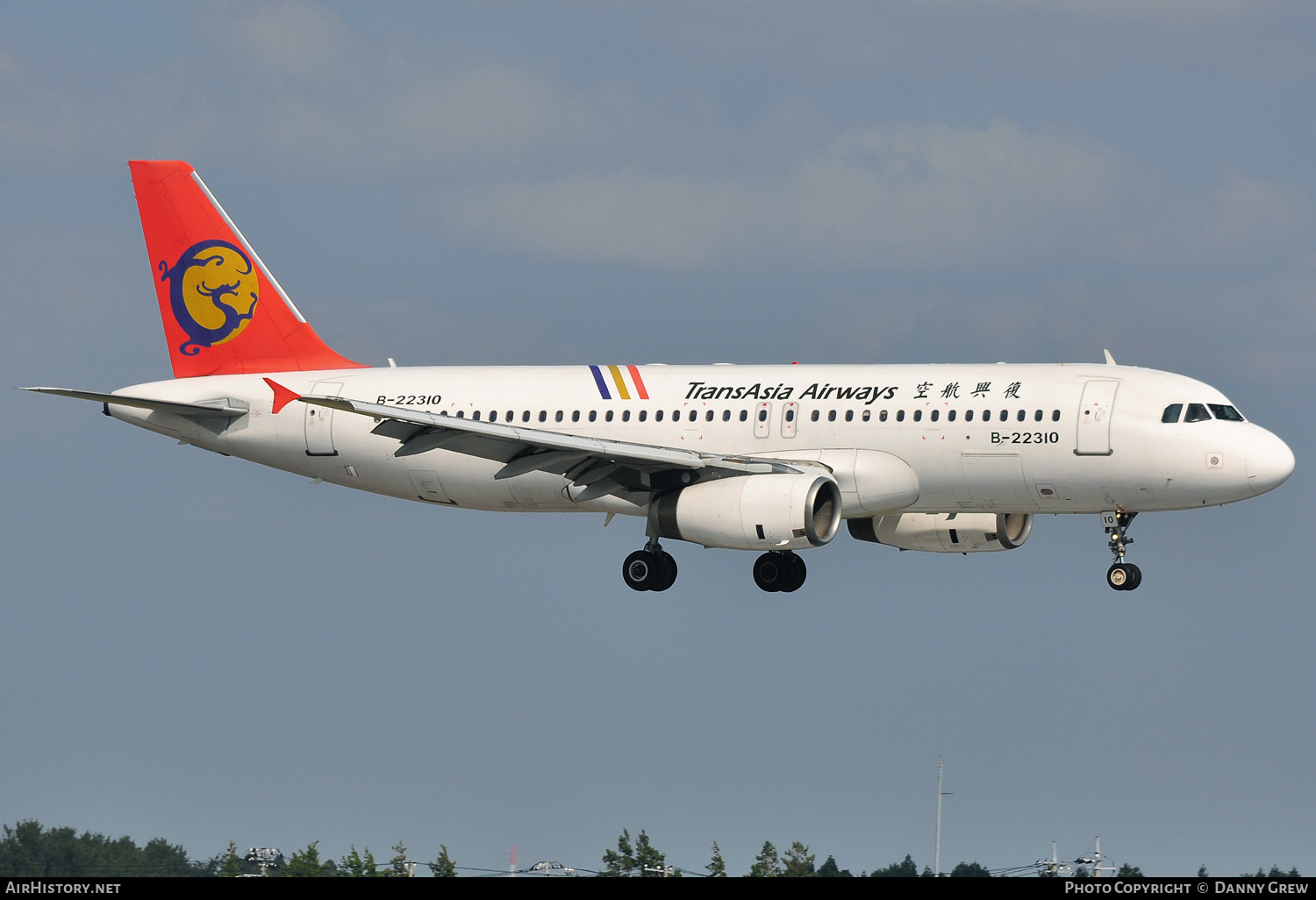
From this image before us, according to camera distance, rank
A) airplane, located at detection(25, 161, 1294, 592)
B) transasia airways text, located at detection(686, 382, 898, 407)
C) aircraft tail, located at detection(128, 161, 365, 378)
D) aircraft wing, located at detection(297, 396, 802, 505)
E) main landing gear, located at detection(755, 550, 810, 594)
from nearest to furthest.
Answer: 1. airplane, located at detection(25, 161, 1294, 592)
2. aircraft wing, located at detection(297, 396, 802, 505)
3. transasia airways text, located at detection(686, 382, 898, 407)
4. main landing gear, located at detection(755, 550, 810, 594)
5. aircraft tail, located at detection(128, 161, 365, 378)

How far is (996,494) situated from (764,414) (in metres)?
6.38

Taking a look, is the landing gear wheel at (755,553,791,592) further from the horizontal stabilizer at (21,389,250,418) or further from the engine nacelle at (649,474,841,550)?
the horizontal stabilizer at (21,389,250,418)

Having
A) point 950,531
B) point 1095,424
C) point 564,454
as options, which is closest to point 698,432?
point 564,454

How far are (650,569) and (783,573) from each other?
419 cm

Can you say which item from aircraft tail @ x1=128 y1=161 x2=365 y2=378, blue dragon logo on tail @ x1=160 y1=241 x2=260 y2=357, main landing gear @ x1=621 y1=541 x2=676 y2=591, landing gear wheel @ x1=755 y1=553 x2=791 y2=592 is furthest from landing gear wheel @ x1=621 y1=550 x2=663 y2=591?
blue dragon logo on tail @ x1=160 y1=241 x2=260 y2=357

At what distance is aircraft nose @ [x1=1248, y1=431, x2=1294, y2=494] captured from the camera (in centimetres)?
4553

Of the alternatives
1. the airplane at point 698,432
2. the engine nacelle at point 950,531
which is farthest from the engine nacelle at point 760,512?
the engine nacelle at point 950,531

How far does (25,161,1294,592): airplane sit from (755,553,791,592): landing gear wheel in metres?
0.06

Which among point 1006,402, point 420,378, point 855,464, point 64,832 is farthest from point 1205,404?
point 64,832

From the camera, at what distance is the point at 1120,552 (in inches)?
1902

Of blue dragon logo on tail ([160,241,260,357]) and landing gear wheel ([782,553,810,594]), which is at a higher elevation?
Result: blue dragon logo on tail ([160,241,260,357])

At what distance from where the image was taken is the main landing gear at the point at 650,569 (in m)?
52.3
